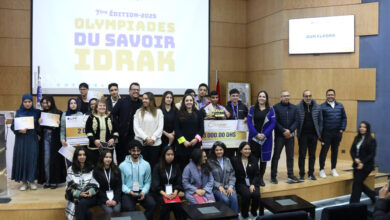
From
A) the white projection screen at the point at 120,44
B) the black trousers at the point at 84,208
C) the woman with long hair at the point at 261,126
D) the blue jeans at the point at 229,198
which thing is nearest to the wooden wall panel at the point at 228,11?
the white projection screen at the point at 120,44

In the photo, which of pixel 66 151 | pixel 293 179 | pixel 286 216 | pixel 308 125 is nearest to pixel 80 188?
pixel 66 151

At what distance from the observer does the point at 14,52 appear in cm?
733

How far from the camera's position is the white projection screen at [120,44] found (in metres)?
7.26

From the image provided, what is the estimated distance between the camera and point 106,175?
12.8ft

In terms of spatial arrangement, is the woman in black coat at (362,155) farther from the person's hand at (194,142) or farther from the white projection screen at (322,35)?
the white projection screen at (322,35)

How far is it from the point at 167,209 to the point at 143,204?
283 millimetres

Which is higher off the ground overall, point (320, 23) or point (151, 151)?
point (320, 23)

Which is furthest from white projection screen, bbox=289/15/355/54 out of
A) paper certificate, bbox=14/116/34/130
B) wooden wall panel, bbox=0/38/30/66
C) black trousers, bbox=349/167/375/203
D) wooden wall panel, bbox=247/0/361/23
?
wooden wall panel, bbox=0/38/30/66

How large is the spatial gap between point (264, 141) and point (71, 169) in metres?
2.64

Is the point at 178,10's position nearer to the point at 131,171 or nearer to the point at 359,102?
the point at 359,102

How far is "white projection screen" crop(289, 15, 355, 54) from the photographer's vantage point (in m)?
7.16

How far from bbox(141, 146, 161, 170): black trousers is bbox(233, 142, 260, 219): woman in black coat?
1.02m

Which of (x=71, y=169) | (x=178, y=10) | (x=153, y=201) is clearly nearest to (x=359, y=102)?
(x=178, y=10)

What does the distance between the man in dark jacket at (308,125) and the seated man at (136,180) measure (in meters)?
2.66
